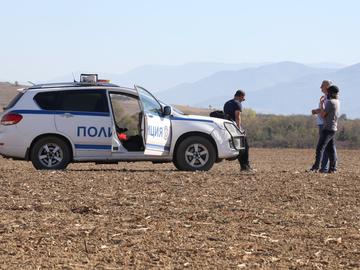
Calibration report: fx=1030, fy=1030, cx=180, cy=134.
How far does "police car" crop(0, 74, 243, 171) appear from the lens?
17875mm

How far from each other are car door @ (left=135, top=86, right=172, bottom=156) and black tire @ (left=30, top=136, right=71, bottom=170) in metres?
1.42

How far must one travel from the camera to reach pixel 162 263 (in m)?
8.90

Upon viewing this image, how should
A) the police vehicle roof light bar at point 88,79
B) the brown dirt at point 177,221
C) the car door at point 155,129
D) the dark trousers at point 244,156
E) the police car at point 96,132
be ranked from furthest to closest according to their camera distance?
the dark trousers at point 244,156 < the police vehicle roof light bar at point 88,79 < the police car at point 96,132 < the car door at point 155,129 < the brown dirt at point 177,221

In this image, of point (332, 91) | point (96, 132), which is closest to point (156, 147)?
point (96, 132)

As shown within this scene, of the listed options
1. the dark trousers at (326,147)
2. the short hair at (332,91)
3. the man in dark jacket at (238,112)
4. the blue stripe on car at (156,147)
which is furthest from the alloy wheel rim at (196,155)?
the short hair at (332,91)

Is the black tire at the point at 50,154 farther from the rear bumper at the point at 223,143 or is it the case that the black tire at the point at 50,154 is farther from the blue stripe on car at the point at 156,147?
the rear bumper at the point at 223,143

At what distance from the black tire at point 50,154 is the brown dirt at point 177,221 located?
0.99m

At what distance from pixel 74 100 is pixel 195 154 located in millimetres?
2331

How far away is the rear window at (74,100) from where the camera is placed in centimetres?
1806

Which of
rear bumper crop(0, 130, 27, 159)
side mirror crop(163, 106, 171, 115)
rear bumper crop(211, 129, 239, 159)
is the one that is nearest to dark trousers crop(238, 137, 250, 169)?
rear bumper crop(211, 129, 239, 159)

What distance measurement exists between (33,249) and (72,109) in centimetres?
872

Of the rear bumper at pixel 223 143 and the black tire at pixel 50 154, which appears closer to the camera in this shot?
the black tire at pixel 50 154

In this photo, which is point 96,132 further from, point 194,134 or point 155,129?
point 194,134

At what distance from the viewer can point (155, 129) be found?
17844mm
